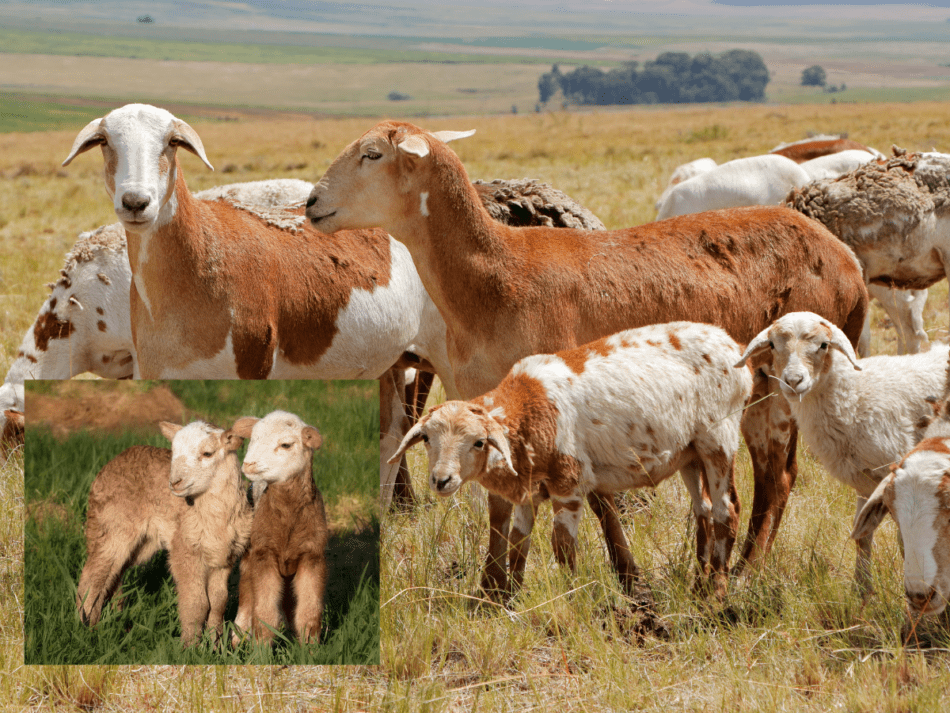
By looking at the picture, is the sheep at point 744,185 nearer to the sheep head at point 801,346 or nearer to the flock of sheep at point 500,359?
the flock of sheep at point 500,359

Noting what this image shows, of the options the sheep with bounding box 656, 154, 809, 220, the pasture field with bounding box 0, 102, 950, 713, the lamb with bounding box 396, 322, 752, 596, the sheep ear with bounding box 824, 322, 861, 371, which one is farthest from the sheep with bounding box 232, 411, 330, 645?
the sheep with bounding box 656, 154, 809, 220

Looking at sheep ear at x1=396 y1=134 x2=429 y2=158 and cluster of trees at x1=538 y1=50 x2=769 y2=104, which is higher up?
cluster of trees at x1=538 y1=50 x2=769 y2=104

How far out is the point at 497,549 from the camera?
4.66m

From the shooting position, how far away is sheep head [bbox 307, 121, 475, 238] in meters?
4.89

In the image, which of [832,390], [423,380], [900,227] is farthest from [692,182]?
[832,390]

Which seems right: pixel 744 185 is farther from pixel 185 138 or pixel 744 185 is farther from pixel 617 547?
pixel 185 138

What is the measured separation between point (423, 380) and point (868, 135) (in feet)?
119

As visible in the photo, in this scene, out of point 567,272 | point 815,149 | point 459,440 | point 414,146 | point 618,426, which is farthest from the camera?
point 815,149

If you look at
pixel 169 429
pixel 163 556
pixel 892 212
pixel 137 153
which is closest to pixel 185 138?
pixel 137 153

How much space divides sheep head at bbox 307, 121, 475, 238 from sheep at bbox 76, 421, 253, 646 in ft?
5.53

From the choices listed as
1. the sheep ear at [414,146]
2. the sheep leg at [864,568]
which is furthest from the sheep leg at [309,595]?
the sheep leg at [864,568]

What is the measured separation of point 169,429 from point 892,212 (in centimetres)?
621

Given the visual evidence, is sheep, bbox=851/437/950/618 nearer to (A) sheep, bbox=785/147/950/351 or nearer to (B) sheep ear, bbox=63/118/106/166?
(B) sheep ear, bbox=63/118/106/166

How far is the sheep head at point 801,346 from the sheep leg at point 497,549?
133 cm
